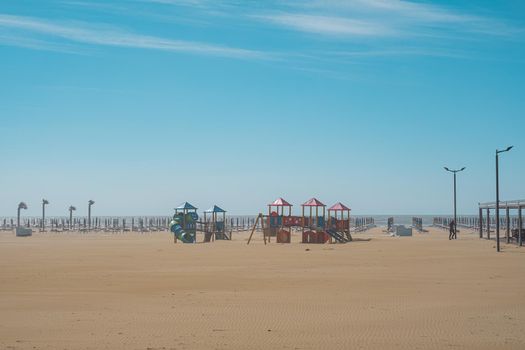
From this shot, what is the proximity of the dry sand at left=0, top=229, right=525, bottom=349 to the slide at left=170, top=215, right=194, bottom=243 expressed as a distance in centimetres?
1942

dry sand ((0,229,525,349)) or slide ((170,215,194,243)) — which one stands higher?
slide ((170,215,194,243))

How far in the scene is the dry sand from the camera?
10.2m

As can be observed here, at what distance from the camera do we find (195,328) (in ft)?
36.6

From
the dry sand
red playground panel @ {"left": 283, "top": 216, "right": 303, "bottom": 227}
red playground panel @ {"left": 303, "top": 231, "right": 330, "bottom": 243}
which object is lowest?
the dry sand

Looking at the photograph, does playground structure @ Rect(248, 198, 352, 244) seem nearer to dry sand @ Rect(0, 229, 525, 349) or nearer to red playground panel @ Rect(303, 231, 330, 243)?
red playground panel @ Rect(303, 231, 330, 243)

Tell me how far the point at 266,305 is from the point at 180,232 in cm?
3073

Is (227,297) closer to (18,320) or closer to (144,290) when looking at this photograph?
(144,290)

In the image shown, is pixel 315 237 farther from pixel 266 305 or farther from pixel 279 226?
pixel 266 305

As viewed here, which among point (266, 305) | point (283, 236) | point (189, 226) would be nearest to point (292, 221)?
point (283, 236)

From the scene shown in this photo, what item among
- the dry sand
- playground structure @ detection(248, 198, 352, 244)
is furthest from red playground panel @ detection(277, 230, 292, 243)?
the dry sand

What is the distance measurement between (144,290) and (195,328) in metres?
5.55

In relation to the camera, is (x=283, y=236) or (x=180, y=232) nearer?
(x=283, y=236)

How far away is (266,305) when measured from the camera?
1367cm

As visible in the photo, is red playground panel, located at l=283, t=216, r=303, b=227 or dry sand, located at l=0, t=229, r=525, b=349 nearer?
dry sand, located at l=0, t=229, r=525, b=349
